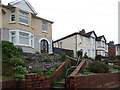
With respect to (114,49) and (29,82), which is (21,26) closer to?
(29,82)

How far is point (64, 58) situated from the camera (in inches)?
336

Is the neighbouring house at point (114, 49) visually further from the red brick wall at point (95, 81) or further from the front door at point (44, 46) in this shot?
the red brick wall at point (95, 81)

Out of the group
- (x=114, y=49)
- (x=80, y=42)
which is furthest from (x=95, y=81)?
(x=114, y=49)

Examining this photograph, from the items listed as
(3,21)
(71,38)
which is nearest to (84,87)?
(3,21)

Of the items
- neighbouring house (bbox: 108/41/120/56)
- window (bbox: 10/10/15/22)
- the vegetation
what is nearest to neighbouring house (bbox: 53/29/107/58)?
neighbouring house (bbox: 108/41/120/56)

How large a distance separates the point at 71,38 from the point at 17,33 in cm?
1511

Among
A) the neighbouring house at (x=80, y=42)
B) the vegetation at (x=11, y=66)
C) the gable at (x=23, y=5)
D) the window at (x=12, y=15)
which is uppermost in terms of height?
the gable at (x=23, y=5)

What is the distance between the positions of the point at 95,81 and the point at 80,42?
72.4 ft

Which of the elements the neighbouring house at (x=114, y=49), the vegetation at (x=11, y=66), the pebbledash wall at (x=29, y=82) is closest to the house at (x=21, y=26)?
the vegetation at (x=11, y=66)

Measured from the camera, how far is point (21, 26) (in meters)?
15.7

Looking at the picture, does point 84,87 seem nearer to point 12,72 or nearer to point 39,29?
point 12,72

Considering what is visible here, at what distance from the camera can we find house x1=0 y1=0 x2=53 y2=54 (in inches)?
597

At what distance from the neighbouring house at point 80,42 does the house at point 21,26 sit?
33.4 ft

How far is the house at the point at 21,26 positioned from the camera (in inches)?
597
